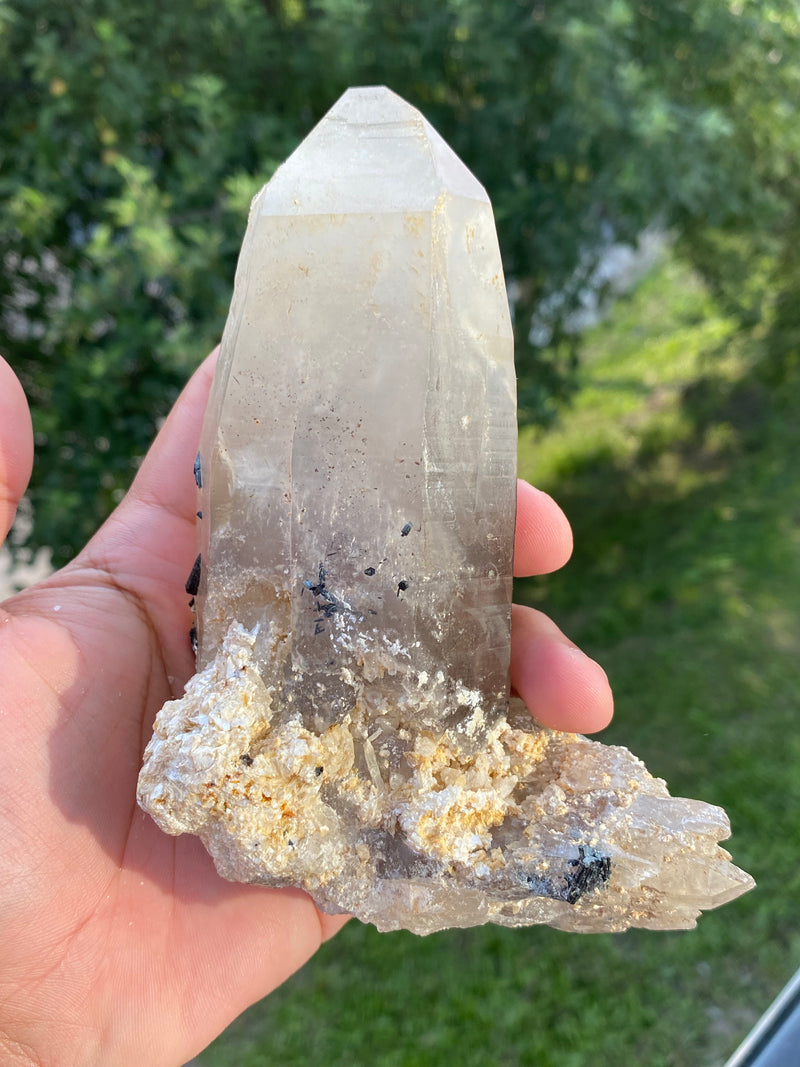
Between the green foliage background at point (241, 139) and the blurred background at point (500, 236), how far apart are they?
0.01 m

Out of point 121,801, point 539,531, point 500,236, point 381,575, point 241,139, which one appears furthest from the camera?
point 500,236

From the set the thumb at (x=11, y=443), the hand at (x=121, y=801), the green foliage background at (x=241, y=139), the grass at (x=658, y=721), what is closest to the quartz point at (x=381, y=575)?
the hand at (x=121, y=801)

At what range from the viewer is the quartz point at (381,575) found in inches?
65.6

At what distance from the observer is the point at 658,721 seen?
377cm

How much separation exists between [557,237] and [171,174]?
1.55 metres

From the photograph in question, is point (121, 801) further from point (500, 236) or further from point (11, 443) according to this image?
point (500, 236)

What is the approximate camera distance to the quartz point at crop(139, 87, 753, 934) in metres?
1.67

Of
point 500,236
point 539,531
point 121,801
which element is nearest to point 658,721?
point 539,531

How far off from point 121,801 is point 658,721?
2.67m

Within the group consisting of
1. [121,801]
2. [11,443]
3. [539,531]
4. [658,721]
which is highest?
[11,443]

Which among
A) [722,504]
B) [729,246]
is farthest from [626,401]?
[729,246]

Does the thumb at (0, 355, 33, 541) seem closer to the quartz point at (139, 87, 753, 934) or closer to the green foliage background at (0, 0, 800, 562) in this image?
the quartz point at (139, 87, 753, 934)

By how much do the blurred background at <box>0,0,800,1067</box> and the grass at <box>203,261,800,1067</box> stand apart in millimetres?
13

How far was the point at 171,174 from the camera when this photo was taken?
309 centimetres
